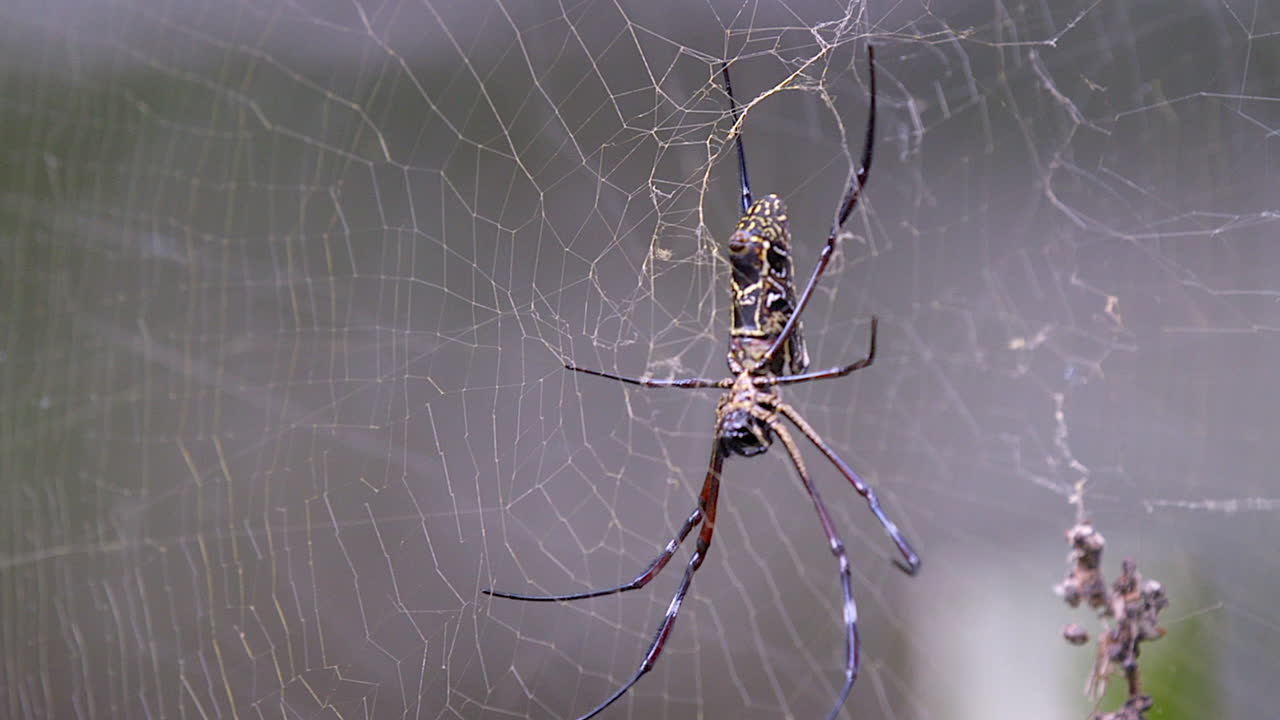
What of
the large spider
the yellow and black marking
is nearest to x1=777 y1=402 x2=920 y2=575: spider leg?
the large spider

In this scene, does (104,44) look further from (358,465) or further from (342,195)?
(358,465)

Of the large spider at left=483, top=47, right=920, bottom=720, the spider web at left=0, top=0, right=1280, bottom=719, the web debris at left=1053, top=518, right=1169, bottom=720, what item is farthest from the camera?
the spider web at left=0, top=0, right=1280, bottom=719

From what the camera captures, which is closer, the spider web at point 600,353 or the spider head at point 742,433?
the spider head at point 742,433

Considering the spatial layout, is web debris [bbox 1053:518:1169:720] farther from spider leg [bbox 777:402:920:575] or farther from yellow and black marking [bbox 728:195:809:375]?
yellow and black marking [bbox 728:195:809:375]

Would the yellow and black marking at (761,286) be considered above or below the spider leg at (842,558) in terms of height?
above

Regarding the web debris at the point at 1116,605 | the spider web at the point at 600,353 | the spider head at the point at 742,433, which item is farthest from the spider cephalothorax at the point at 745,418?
the spider web at the point at 600,353

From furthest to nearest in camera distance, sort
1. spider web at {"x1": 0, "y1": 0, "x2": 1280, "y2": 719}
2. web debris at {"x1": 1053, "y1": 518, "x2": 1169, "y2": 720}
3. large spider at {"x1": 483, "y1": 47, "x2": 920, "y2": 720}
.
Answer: spider web at {"x1": 0, "y1": 0, "x2": 1280, "y2": 719} < large spider at {"x1": 483, "y1": 47, "x2": 920, "y2": 720} < web debris at {"x1": 1053, "y1": 518, "x2": 1169, "y2": 720}

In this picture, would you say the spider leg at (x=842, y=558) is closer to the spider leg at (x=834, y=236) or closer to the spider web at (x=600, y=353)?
the spider leg at (x=834, y=236)

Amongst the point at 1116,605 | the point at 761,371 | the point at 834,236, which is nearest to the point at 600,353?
the point at 761,371
